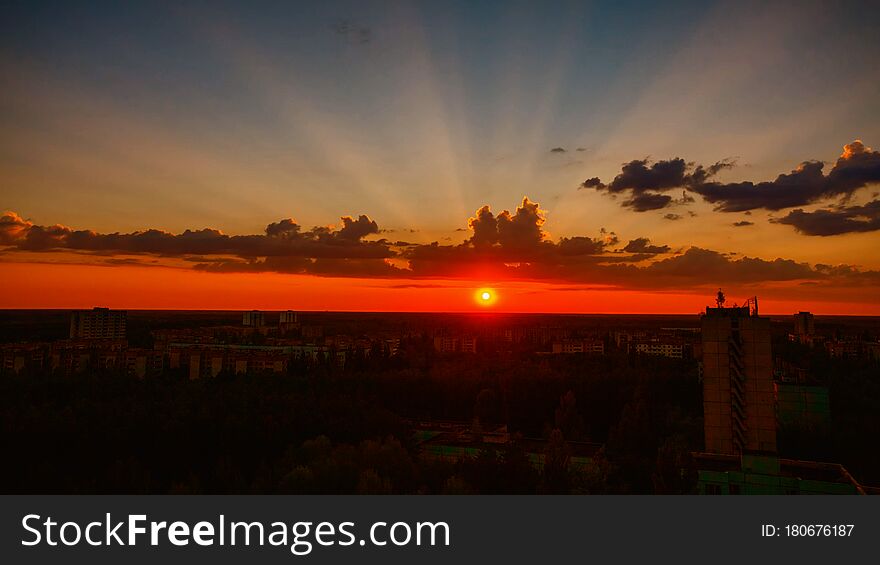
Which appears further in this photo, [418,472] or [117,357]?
[117,357]

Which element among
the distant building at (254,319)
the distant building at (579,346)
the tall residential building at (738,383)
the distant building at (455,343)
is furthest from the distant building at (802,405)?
the distant building at (254,319)

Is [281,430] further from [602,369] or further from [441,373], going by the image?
[602,369]

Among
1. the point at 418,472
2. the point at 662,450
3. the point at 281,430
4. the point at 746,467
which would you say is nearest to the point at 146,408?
the point at 281,430

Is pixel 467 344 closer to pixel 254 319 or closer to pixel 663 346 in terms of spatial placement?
pixel 663 346

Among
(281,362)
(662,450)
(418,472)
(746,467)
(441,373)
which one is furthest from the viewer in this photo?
(281,362)

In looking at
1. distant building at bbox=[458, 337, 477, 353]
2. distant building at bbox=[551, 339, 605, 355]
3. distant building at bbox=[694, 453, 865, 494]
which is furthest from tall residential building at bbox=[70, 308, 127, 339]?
distant building at bbox=[694, 453, 865, 494]
